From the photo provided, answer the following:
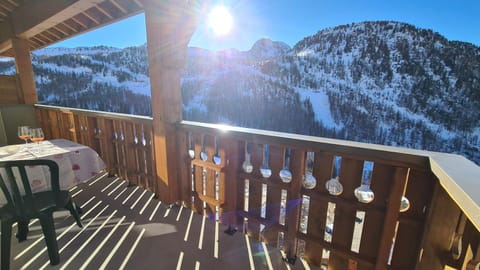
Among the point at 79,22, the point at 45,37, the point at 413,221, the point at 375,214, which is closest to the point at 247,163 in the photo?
the point at 375,214

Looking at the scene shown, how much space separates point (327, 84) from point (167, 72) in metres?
24.6

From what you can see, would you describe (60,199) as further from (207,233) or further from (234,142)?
(234,142)

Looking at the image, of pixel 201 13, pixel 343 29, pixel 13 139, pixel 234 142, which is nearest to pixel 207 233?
pixel 234 142

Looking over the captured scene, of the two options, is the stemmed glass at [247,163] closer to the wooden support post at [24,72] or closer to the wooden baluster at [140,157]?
the wooden baluster at [140,157]

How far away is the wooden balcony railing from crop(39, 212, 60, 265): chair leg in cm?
99

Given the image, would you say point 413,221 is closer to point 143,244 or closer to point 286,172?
point 286,172

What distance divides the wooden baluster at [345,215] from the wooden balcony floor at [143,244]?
9.0 inches

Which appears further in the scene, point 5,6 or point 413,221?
point 5,6

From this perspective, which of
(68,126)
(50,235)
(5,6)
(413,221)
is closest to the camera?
(413,221)

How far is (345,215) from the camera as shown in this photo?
1292 mm

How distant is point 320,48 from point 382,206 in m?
24.7

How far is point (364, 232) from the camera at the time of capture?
49.4 inches

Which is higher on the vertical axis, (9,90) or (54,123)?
(9,90)

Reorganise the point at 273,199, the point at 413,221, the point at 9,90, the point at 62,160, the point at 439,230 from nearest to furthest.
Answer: the point at 439,230 → the point at 413,221 → the point at 273,199 → the point at 62,160 → the point at 9,90
